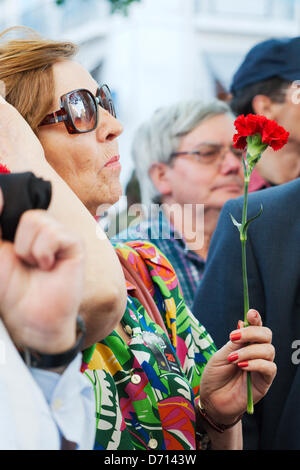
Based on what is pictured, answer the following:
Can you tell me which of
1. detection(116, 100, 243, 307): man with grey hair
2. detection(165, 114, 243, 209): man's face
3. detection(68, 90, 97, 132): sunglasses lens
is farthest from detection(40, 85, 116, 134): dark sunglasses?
detection(165, 114, 243, 209): man's face

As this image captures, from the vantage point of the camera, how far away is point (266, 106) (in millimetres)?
3264

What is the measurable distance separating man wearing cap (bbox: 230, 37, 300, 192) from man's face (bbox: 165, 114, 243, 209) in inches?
11.3

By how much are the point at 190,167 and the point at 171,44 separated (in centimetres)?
1308

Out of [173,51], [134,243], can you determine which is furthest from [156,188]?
[173,51]

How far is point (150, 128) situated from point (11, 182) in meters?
2.86

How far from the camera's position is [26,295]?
98cm

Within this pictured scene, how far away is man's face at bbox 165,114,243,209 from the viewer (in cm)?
369

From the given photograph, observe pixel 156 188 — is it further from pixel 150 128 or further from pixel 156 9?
pixel 156 9

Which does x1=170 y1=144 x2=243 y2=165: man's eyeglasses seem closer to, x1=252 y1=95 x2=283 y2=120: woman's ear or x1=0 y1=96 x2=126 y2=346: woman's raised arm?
x1=252 y1=95 x2=283 y2=120: woman's ear

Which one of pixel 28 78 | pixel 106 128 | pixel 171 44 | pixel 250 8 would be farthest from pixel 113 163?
pixel 250 8

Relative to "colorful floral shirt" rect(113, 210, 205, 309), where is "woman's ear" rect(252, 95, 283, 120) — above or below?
above

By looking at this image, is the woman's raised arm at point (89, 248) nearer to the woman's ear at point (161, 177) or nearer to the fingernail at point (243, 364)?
the fingernail at point (243, 364)

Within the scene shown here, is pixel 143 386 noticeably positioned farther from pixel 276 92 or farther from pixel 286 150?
pixel 276 92

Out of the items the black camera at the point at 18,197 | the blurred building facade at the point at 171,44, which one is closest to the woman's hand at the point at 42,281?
the black camera at the point at 18,197
